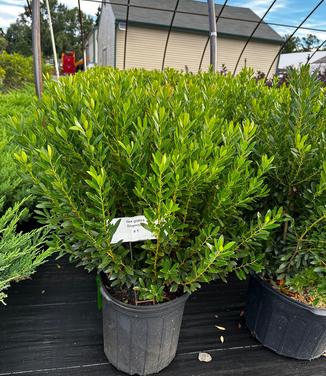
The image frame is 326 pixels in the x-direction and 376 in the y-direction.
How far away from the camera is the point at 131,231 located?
123 cm

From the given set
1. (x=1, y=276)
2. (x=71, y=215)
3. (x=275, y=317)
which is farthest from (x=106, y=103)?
(x=275, y=317)

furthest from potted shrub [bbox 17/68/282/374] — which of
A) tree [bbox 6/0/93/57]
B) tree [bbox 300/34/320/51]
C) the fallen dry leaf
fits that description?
tree [bbox 6/0/93/57]

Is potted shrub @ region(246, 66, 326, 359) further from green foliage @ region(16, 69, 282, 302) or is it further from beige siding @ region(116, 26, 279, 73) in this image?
beige siding @ region(116, 26, 279, 73)

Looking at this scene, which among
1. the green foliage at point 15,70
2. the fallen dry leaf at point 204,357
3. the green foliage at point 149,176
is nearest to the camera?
the green foliage at point 149,176

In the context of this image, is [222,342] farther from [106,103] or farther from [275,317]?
[106,103]

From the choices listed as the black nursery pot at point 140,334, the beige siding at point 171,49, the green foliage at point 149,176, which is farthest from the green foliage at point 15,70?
A: the black nursery pot at point 140,334

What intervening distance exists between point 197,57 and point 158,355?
16110 millimetres

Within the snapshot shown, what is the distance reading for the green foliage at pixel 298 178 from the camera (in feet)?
4.38

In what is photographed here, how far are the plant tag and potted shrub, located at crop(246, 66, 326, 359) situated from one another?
61cm

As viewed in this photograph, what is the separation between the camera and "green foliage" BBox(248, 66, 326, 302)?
52.6 inches

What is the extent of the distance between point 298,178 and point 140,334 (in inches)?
40.9

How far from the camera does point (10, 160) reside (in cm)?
235

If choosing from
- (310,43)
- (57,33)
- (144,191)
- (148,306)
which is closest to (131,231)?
(144,191)

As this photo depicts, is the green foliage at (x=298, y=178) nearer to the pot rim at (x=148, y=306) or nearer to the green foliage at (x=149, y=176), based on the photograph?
the green foliage at (x=149, y=176)
